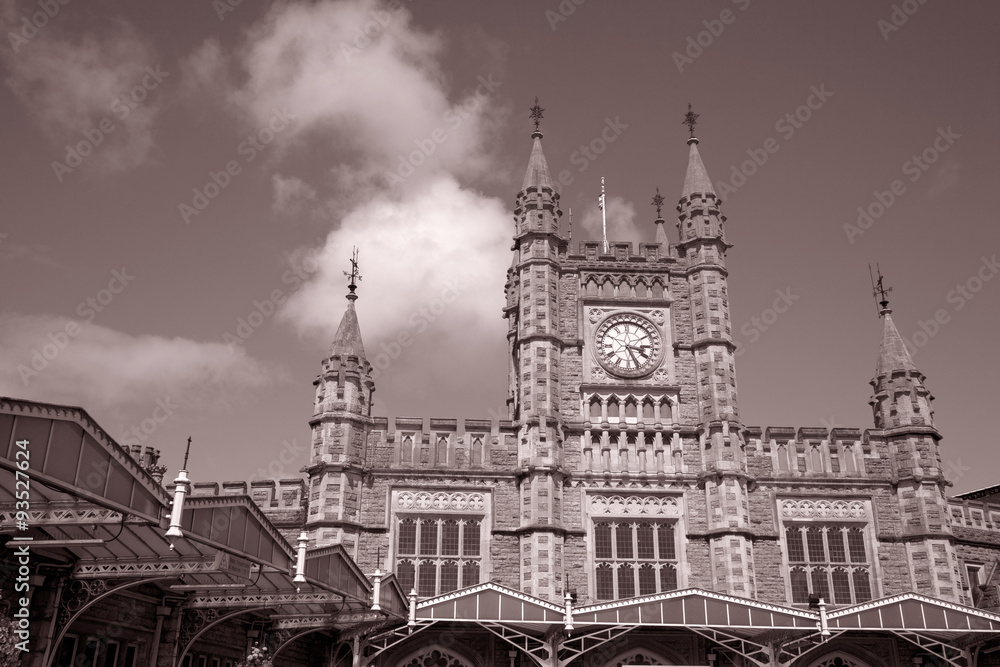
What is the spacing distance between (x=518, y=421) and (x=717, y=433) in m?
6.74

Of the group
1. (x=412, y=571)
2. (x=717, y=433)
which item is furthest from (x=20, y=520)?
(x=717, y=433)

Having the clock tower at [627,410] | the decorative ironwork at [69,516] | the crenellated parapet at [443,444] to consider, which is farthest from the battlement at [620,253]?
the decorative ironwork at [69,516]

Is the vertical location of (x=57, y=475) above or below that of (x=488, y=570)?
below

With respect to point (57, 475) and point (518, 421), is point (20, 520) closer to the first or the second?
point (57, 475)

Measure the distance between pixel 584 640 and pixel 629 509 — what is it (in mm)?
4606

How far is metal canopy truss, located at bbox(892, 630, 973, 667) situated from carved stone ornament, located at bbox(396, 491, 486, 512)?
13058 mm

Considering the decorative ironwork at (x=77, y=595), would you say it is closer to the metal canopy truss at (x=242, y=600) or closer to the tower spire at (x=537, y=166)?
the metal canopy truss at (x=242, y=600)

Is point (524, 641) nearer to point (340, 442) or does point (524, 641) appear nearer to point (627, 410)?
point (340, 442)

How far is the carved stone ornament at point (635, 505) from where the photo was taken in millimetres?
30109

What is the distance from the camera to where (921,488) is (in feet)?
99.6

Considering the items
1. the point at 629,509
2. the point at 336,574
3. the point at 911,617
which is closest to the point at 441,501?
the point at 629,509

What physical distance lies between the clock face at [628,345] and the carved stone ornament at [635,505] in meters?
4.63

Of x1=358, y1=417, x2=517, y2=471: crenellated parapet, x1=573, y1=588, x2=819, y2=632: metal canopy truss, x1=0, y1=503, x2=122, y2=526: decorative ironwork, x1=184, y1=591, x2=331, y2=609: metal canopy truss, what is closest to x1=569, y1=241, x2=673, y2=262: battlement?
x1=358, y1=417, x2=517, y2=471: crenellated parapet

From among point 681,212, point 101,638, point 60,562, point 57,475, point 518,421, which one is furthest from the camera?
point 681,212
